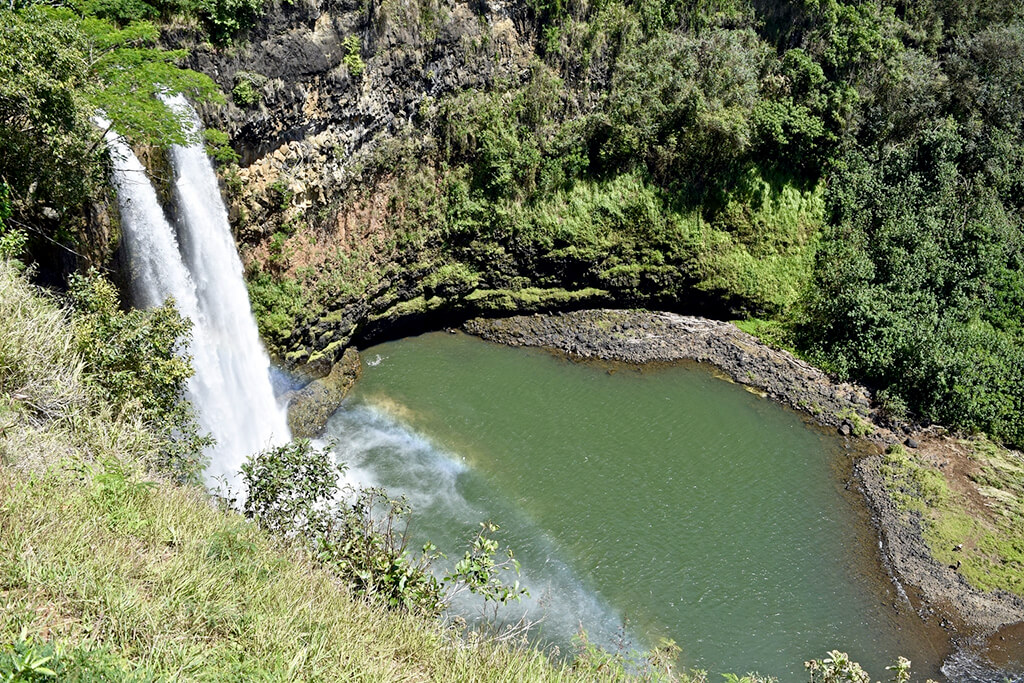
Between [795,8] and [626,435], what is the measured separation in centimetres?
1516

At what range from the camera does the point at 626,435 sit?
17125 millimetres

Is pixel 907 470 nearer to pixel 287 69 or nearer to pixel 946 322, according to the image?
pixel 946 322

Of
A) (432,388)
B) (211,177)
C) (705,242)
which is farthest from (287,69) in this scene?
(705,242)

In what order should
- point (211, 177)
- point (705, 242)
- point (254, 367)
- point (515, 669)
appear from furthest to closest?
point (705, 242) < point (254, 367) < point (211, 177) < point (515, 669)

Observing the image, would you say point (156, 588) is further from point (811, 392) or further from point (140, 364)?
point (811, 392)

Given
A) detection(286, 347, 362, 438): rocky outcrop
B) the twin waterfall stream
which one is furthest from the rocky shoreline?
detection(286, 347, 362, 438): rocky outcrop

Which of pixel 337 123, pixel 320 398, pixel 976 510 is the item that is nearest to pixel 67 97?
pixel 337 123

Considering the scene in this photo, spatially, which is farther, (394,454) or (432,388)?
(432,388)

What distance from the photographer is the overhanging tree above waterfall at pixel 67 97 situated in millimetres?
9492

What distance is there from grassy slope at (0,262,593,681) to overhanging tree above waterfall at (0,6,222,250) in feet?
12.0

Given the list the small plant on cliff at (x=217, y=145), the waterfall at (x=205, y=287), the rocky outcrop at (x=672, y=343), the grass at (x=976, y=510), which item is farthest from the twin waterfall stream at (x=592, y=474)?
the grass at (x=976, y=510)

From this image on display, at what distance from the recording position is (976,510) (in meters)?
15.4

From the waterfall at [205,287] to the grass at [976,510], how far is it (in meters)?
13.6

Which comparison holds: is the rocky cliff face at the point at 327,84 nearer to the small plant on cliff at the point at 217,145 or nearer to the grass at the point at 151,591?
the small plant on cliff at the point at 217,145
